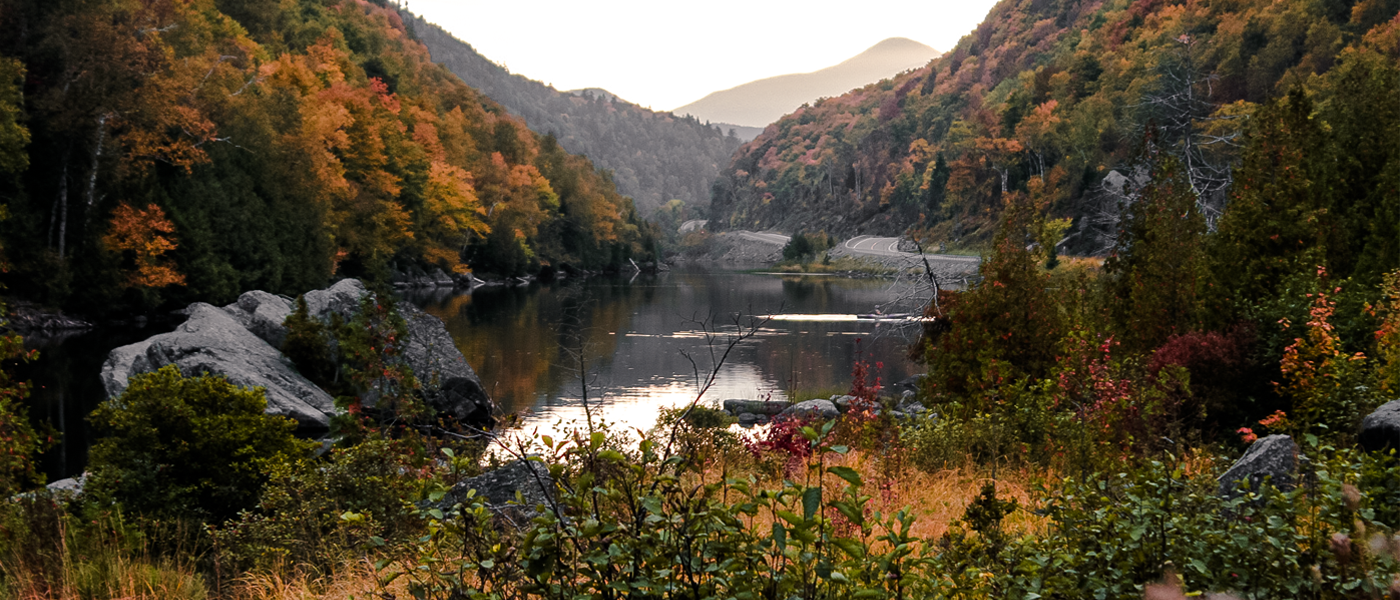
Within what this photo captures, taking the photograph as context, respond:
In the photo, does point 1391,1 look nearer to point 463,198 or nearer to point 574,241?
point 463,198

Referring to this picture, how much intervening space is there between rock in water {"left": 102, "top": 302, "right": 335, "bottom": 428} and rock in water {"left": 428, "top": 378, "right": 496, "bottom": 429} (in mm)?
1923

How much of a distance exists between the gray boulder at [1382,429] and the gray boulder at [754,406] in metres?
12.3

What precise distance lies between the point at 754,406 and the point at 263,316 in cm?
1023

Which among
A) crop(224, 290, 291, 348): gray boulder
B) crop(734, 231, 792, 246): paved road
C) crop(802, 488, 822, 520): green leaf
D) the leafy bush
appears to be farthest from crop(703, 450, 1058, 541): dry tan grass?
crop(734, 231, 792, 246): paved road

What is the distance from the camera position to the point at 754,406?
17.9 meters

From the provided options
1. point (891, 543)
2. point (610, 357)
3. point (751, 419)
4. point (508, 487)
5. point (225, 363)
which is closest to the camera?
point (891, 543)

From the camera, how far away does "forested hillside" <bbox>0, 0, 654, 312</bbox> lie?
83.0 ft

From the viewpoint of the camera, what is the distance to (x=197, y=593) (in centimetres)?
486

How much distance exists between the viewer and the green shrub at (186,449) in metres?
6.92

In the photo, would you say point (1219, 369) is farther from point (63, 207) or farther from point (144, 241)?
point (63, 207)

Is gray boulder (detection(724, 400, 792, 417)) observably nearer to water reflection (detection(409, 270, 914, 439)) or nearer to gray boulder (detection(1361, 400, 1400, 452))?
water reflection (detection(409, 270, 914, 439))

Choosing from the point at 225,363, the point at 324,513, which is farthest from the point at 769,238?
the point at 324,513

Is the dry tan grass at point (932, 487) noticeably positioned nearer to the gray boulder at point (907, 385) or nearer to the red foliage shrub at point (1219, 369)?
the red foliage shrub at point (1219, 369)

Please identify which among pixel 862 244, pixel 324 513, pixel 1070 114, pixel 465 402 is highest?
pixel 1070 114
